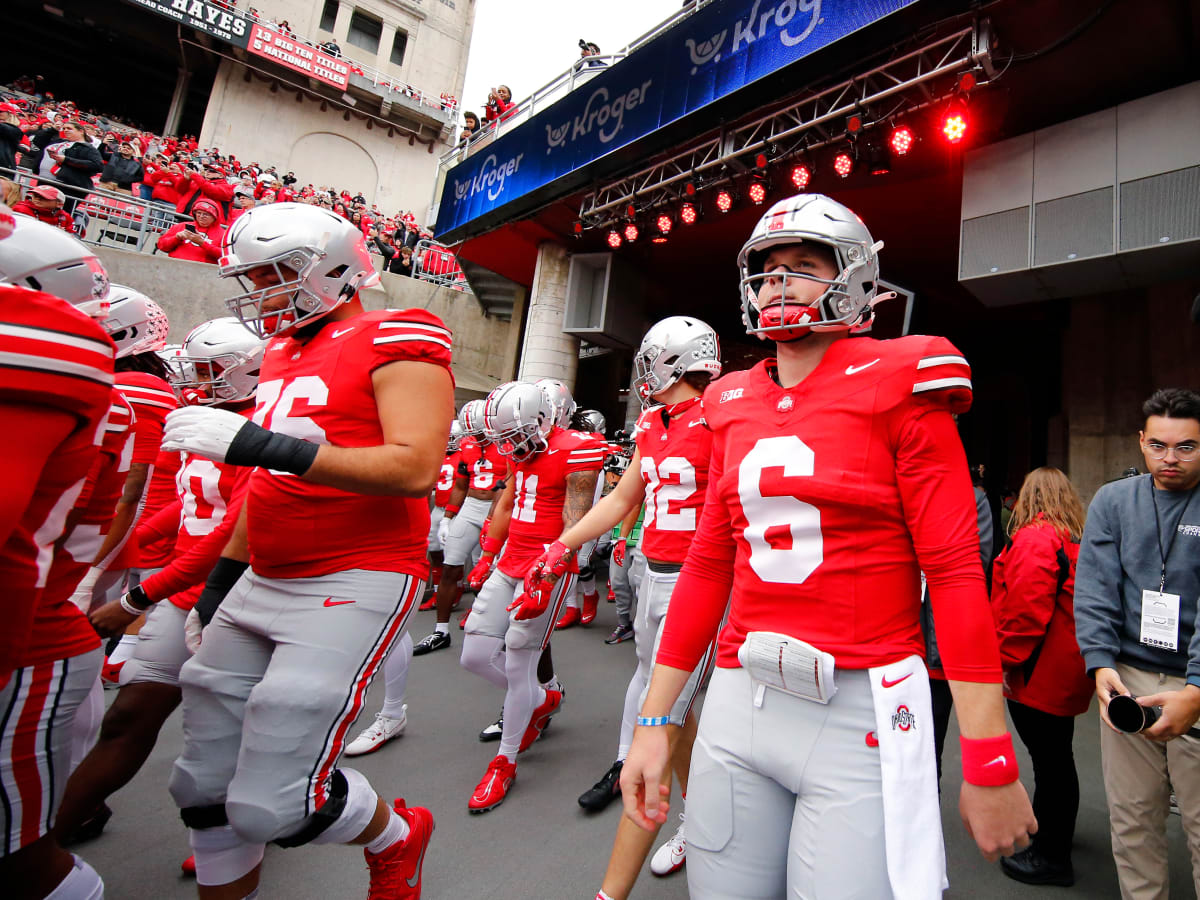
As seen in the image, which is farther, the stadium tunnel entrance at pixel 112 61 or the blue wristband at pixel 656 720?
the stadium tunnel entrance at pixel 112 61

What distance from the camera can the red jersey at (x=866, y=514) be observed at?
4.16ft

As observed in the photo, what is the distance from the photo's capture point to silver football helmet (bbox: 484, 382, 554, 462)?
13.5 ft

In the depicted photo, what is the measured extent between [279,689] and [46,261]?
1.31 metres

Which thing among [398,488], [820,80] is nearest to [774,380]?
[398,488]

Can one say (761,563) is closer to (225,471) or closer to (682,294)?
(225,471)

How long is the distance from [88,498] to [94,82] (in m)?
37.5

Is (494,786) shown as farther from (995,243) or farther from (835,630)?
(995,243)

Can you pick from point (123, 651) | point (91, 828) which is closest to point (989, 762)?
point (91, 828)

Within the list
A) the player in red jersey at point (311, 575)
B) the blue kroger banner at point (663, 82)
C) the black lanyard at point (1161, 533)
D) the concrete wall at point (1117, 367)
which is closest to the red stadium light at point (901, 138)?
the blue kroger banner at point (663, 82)

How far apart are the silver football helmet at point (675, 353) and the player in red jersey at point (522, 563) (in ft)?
2.93

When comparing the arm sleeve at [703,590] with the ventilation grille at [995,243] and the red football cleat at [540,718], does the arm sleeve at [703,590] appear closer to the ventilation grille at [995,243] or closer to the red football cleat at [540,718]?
the red football cleat at [540,718]

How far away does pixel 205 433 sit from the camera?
5.22 feet

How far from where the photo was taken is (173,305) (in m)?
10.5

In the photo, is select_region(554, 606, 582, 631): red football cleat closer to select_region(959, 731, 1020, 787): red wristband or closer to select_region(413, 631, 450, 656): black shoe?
select_region(413, 631, 450, 656): black shoe
